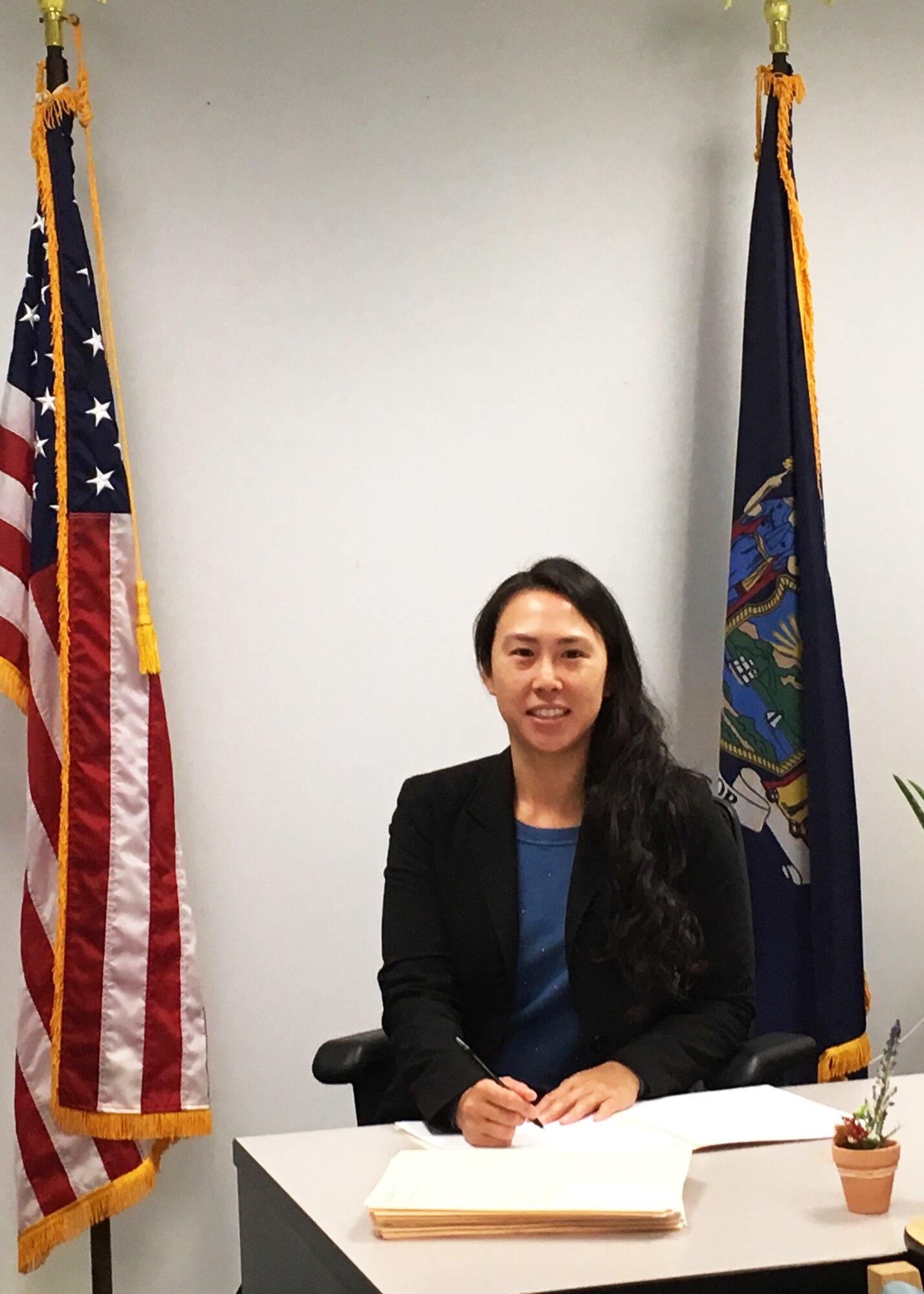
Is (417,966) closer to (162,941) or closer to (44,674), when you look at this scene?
(162,941)

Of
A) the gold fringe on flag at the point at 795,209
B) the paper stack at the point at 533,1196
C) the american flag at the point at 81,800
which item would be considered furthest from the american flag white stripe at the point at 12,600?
the gold fringe on flag at the point at 795,209

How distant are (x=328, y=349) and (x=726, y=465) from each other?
0.94 meters

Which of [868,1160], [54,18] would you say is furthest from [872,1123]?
[54,18]

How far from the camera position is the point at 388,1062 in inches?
84.0

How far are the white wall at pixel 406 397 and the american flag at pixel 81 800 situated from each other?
0.54 ft

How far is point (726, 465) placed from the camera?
10.4 feet

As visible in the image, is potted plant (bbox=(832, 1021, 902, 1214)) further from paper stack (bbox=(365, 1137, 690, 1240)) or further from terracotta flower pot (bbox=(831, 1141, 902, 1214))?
paper stack (bbox=(365, 1137, 690, 1240))

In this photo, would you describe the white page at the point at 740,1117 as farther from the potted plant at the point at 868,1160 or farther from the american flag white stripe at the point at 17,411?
the american flag white stripe at the point at 17,411

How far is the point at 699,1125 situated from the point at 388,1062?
2.05 ft

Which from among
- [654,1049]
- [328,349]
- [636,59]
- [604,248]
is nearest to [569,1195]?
[654,1049]

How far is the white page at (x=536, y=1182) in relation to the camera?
1.31 meters

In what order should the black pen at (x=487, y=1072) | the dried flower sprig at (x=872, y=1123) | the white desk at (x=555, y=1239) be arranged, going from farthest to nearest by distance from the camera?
the black pen at (x=487, y=1072), the dried flower sprig at (x=872, y=1123), the white desk at (x=555, y=1239)

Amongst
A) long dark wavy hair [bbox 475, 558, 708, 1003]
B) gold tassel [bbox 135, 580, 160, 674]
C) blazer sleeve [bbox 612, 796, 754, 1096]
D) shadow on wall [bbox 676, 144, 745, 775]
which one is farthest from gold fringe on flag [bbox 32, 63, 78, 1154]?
shadow on wall [bbox 676, 144, 745, 775]

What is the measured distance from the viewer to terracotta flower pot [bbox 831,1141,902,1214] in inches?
51.6
